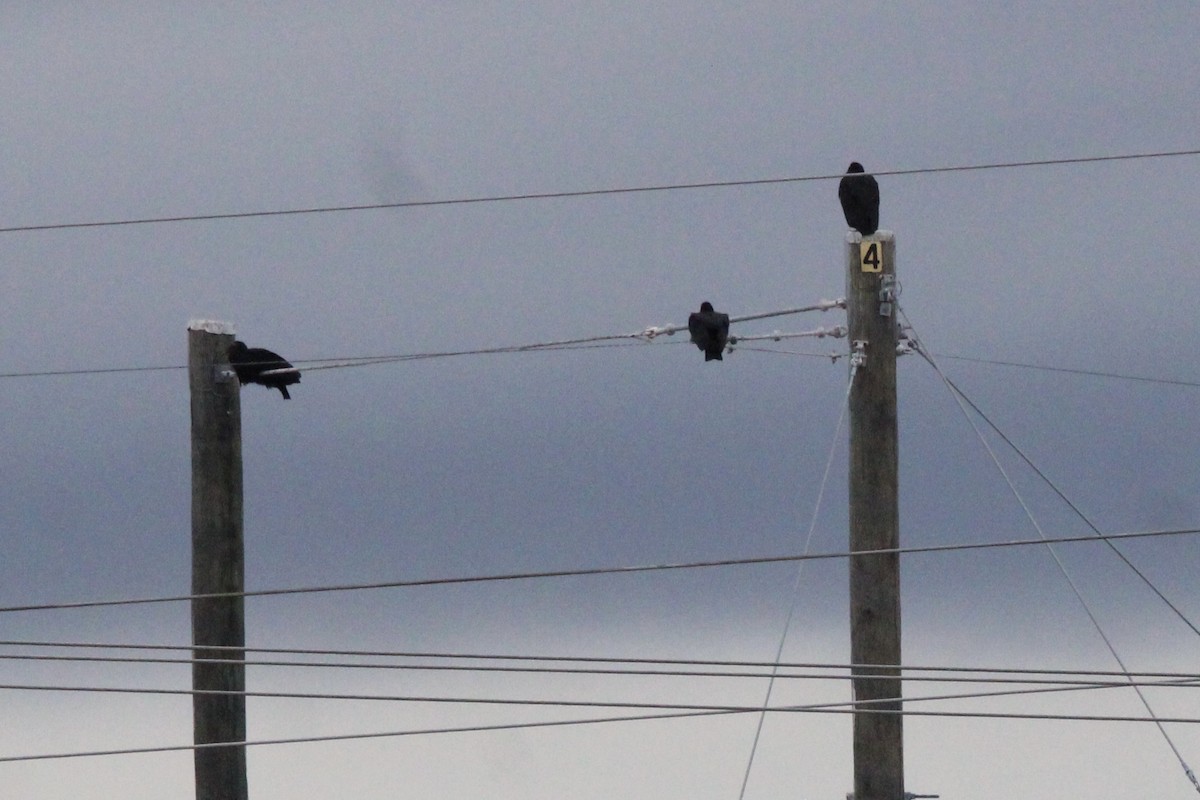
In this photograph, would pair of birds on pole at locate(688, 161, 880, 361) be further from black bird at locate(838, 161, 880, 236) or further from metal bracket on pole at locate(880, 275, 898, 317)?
metal bracket on pole at locate(880, 275, 898, 317)

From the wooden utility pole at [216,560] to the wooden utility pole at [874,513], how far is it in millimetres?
3609

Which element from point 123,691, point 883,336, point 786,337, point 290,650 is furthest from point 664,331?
point 123,691

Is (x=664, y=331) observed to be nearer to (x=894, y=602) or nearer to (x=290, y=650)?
(x=894, y=602)

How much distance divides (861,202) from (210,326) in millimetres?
3918

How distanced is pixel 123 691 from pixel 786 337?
451 cm

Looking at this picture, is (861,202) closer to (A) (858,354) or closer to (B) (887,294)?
(B) (887,294)

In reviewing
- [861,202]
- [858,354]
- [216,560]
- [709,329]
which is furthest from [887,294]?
[216,560]

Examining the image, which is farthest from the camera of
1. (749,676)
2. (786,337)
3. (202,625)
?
(786,337)

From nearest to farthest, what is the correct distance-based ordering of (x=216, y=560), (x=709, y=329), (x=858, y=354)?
(x=216, y=560) < (x=858, y=354) < (x=709, y=329)

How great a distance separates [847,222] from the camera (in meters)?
11.0

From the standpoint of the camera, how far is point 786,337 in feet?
37.6

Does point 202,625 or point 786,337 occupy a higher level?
point 786,337

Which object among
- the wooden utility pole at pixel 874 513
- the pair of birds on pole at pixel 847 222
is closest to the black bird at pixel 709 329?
the pair of birds on pole at pixel 847 222

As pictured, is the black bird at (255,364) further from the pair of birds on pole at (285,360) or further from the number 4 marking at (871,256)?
the number 4 marking at (871,256)
